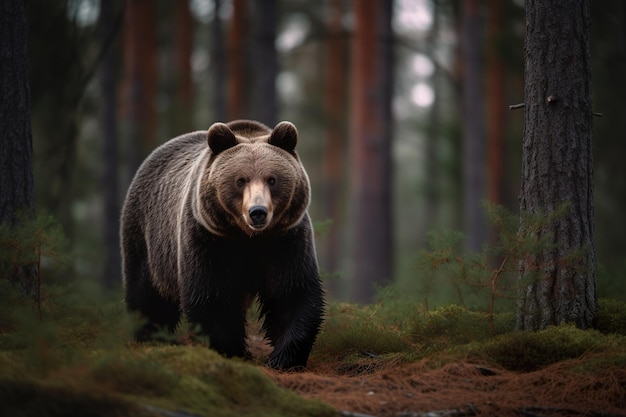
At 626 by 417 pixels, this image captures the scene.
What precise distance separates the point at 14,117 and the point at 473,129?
11.1 m

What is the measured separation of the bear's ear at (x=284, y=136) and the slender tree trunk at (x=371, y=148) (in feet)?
30.6

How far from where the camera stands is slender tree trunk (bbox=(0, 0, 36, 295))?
6.65 m

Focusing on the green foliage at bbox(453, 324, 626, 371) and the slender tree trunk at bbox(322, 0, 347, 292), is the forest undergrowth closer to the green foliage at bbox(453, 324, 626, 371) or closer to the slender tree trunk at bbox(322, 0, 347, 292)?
the green foliage at bbox(453, 324, 626, 371)

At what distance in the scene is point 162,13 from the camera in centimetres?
2158

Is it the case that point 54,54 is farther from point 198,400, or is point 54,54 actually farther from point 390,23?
point 390,23

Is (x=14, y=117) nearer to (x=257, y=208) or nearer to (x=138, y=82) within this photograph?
(x=257, y=208)

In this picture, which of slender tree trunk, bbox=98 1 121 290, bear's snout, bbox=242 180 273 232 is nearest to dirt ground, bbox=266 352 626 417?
bear's snout, bbox=242 180 273 232

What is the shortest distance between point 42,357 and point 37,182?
7.40 meters

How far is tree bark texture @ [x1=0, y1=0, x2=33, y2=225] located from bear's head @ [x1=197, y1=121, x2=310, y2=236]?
1.98 metres

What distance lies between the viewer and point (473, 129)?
1592 cm

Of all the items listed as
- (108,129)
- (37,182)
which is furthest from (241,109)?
(37,182)

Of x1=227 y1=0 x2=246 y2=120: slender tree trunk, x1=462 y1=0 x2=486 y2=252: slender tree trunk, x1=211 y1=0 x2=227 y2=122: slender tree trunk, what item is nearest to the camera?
x1=462 y1=0 x2=486 y2=252: slender tree trunk

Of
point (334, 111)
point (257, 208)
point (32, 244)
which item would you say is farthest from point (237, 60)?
point (257, 208)

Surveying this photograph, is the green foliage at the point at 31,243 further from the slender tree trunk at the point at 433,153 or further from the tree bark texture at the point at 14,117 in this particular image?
the slender tree trunk at the point at 433,153
